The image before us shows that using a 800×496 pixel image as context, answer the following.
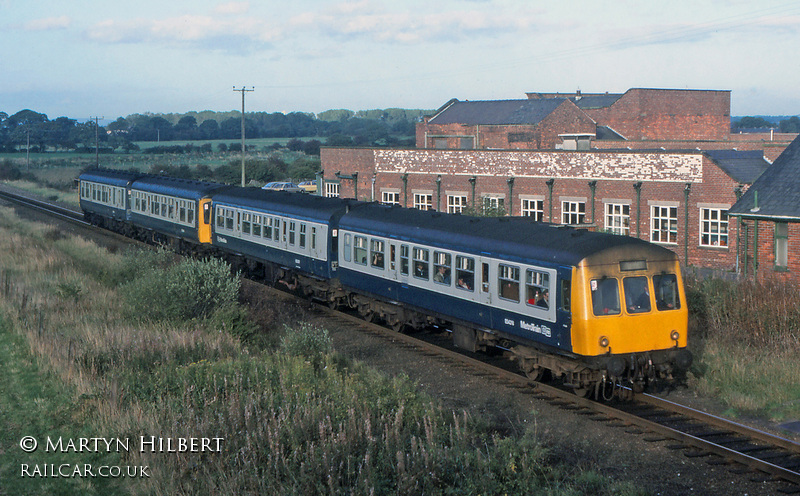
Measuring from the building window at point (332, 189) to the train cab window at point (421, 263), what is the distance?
26750 millimetres

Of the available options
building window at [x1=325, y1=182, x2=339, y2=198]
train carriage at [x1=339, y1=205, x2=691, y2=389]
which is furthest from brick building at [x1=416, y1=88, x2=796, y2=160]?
train carriage at [x1=339, y1=205, x2=691, y2=389]

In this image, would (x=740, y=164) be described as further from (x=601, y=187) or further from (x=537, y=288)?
(x=537, y=288)

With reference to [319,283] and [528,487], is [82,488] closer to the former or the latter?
[528,487]

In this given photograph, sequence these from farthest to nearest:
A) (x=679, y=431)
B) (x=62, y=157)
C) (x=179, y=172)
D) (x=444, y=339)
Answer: (x=62, y=157) → (x=179, y=172) → (x=444, y=339) → (x=679, y=431)

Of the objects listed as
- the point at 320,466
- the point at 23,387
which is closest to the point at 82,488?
the point at 320,466

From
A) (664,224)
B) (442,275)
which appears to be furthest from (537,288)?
(664,224)

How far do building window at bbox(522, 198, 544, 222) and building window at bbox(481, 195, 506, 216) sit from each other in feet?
2.98

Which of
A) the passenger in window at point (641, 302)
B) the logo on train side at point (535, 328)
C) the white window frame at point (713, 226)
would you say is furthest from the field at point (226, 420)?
the white window frame at point (713, 226)

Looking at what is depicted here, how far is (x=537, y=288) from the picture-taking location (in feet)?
43.9

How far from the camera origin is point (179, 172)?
84062 mm

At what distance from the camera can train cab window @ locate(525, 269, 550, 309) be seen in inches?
516

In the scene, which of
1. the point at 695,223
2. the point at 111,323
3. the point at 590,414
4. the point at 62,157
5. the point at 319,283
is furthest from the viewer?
the point at 62,157

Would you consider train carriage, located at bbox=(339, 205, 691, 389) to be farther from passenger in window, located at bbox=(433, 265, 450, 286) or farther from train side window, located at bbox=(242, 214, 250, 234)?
train side window, located at bbox=(242, 214, 250, 234)

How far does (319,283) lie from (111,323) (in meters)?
6.21
